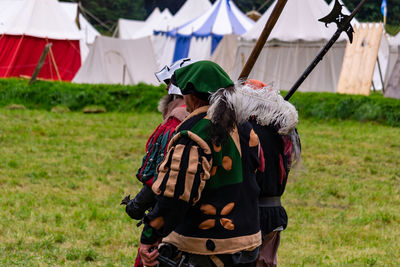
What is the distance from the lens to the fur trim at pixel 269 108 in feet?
8.17

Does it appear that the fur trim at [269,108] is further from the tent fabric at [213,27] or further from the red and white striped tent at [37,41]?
the tent fabric at [213,27]

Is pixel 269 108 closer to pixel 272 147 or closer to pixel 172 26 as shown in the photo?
pixel 272 147

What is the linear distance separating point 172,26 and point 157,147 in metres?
21.9

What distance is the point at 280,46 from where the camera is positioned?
15.3 m

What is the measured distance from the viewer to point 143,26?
2605 centimetres

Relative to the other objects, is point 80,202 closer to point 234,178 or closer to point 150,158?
point 150,158

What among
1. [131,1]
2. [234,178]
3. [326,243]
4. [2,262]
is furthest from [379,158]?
[131,1]

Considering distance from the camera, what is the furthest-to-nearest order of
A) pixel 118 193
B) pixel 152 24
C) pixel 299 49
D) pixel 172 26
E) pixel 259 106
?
pixel 152 24 → pixel 172 26 → pixel 299 49 → pixel 118 193 → pixel 259 106

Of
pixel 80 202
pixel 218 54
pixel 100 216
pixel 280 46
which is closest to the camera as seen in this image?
pixel 100 216

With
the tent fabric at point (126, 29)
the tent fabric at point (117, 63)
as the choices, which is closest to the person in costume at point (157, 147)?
the tent fabric at point (117, 63)

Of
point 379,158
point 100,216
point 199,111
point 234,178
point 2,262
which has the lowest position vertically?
point 379,158

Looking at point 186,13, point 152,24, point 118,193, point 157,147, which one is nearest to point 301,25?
point 118,193

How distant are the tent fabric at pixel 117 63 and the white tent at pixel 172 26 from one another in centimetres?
542

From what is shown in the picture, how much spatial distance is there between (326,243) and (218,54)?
12418mm
